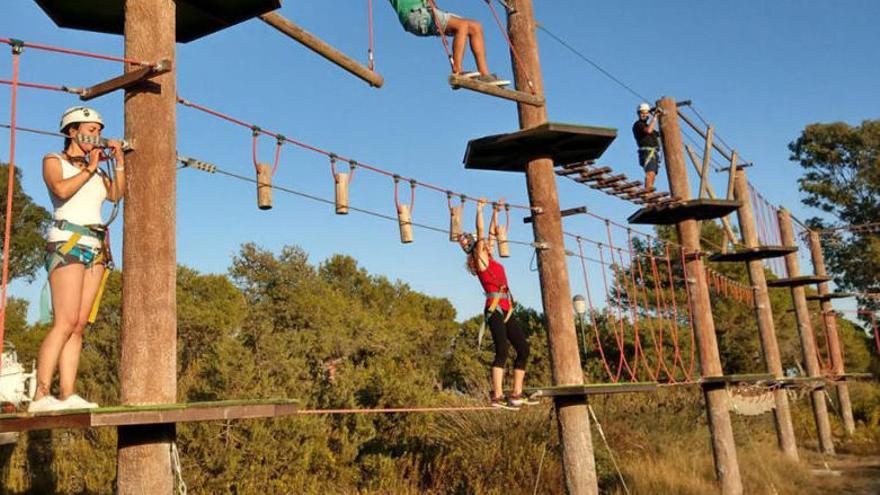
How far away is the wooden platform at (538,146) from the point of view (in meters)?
6.51

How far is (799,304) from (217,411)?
1739 cm

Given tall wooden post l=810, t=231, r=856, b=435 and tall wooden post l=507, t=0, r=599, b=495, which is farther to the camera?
tall wooden post l=810, t=231, r=856, b=435

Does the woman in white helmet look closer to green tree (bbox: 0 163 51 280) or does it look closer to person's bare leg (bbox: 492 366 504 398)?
person's bare leg (bbox: 492 366 504 398)

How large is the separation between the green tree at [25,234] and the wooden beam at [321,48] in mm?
29556

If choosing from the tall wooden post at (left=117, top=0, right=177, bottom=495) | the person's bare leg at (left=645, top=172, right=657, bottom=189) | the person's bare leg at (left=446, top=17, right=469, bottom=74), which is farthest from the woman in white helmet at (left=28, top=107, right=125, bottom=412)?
the person's bare leg at (left=645, top=172, right=657, bottom=189)

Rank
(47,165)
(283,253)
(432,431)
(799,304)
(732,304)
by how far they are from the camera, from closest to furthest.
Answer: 1. (47,165)
2. (432,431)
3. (799,304)
4. (732,304)
5. (283,253)

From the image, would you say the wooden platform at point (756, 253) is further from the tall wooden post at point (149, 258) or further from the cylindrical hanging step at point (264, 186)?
the tall wooden post at point (149, 258)

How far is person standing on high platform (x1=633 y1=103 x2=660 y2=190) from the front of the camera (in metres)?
10.4

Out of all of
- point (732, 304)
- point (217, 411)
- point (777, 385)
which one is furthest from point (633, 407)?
point (732, 304)

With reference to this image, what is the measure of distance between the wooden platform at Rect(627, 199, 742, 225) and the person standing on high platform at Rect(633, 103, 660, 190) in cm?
40

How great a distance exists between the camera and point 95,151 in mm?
3588

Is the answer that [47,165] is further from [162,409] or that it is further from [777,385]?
[777,385]

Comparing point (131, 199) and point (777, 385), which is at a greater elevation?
point (131, 199)

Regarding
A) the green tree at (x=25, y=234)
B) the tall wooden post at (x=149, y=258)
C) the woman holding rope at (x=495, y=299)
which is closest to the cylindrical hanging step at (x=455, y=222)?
the woman holding rope at (x=495, y=299)
